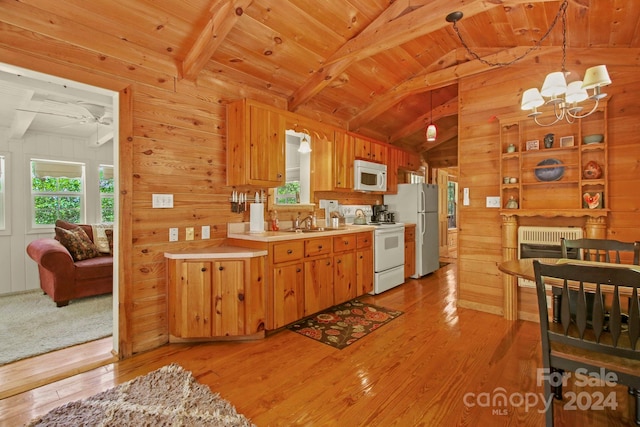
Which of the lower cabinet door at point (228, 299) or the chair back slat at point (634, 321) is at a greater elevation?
the chair back slat at point (634, 321)

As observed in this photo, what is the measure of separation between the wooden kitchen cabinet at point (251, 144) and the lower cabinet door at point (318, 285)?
0.98 meters

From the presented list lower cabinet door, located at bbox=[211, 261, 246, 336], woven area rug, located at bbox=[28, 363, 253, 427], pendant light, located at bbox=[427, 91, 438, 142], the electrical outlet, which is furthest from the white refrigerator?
woven area rug, located at bbox=[28, 363, 253, 427]

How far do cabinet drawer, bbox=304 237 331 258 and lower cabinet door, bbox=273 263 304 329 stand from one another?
173mm

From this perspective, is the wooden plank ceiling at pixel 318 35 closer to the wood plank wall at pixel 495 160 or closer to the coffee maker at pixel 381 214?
the wood plank wall at pixel 495 160

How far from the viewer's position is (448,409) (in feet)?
6.09

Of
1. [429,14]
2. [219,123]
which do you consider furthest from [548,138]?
[219,123]

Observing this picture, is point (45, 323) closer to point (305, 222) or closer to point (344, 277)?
point (305, 222)

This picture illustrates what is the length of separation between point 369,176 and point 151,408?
3.78 meters

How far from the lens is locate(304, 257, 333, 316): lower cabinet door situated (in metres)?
3.24

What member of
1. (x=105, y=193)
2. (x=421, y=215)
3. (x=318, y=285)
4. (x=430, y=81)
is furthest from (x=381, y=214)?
(x=105, y=193)

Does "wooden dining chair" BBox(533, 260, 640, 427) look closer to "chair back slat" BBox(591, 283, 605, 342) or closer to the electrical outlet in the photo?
"chair back slat" BBox(591, 283, 605, 342)

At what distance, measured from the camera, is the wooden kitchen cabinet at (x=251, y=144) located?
10.0 ft

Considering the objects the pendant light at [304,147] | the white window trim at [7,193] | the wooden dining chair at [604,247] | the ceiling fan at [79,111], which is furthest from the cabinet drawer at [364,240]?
the white window trim at [7,193]

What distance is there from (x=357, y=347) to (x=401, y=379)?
0.54 meters
